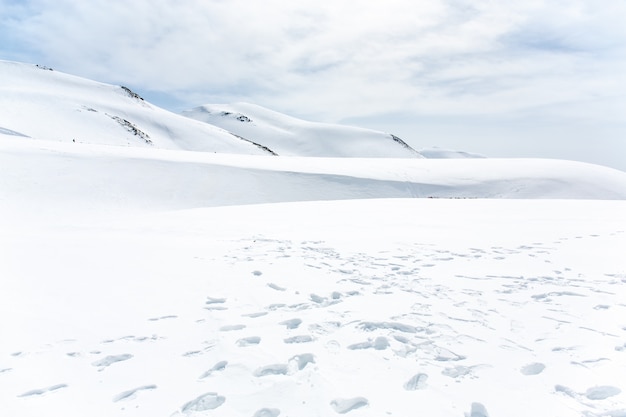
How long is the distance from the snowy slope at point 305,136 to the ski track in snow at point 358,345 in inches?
4698

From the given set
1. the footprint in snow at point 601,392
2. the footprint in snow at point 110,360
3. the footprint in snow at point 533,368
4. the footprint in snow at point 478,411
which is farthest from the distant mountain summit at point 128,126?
the footprint in snow at point 601,392

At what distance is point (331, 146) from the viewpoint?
435ft

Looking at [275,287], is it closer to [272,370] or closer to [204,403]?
[272,370]

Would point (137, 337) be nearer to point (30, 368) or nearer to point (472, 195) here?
point (30, 368)

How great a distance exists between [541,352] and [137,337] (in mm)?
4278

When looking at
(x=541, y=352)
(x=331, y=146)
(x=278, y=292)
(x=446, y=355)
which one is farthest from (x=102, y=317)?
(x=331, y=146)

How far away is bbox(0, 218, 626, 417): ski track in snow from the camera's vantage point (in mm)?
3158

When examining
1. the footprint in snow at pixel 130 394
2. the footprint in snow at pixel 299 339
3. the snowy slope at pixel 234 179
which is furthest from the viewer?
the snowy slope at pixel 234 179

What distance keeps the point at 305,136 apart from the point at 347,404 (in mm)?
139044

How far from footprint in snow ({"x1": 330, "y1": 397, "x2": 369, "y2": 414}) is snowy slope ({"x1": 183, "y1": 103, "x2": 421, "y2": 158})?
12168cm

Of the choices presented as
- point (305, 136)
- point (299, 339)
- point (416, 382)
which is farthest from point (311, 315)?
point (305, 136)

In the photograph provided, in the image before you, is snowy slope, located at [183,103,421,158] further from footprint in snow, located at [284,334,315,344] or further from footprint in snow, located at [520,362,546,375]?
footprint in snow, located at [520,362,546,375]

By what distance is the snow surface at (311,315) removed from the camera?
124 inches

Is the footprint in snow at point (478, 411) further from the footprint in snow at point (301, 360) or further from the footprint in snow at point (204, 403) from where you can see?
the footprint in snow at point (204, 403)
